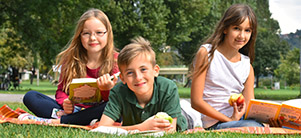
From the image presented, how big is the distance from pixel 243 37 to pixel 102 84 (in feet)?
5.28

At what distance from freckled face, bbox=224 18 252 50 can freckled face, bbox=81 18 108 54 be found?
1.52 meters

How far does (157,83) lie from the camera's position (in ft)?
12.4

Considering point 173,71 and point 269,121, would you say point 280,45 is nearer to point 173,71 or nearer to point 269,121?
point 173,71

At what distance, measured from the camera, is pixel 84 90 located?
12.7 feet

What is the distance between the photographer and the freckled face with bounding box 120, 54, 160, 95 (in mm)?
3537

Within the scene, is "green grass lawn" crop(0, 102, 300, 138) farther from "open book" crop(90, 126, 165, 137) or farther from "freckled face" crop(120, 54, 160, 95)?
"freckled face" crop(120, 54, 160, 95)

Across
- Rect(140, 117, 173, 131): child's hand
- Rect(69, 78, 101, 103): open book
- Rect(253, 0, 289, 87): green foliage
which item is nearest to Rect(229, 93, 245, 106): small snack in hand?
Rect(140, 117, 173, 131): child's hand

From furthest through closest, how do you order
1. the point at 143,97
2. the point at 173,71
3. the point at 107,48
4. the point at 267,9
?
1. the point at 267,9
2. the point at 173,71
3. the point at 107,48
4. the point at 143,97

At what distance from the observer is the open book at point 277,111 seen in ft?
12.6

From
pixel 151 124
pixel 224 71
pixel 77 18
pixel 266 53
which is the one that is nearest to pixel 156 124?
pixel 151 124

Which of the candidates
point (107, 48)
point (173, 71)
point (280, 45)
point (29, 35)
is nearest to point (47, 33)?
point (29, 35)

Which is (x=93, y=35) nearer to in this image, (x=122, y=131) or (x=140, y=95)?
(x=140, y=95)

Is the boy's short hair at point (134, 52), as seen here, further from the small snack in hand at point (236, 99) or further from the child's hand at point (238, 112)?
the child's hand at point (238, 112)

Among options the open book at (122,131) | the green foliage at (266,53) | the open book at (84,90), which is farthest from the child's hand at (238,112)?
the green foliage at (266,53)
